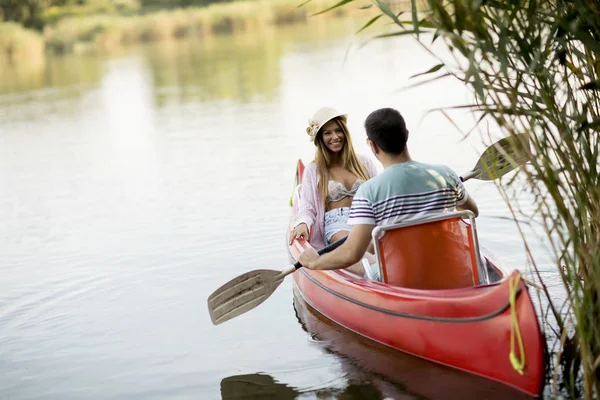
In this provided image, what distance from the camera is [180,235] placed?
7.74 m

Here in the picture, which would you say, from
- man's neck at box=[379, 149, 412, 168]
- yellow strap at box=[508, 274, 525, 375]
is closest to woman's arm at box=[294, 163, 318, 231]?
man's neck at box=[379, 149, 412, 168]

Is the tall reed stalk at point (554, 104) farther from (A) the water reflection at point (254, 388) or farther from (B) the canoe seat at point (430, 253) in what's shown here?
(A) the water reflection at point (254, 388)

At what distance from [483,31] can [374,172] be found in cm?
271

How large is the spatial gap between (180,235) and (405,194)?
A: 3.86m

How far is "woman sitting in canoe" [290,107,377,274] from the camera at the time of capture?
18.7 ft

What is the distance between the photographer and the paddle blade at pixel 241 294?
204 inches

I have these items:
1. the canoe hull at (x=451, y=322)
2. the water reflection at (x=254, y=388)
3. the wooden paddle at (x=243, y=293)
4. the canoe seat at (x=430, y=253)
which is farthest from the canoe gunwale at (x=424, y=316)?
the water reflection at (x=254, y=388)

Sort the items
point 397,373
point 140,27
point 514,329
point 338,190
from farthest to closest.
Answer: point 140,27 < point 338,190 < point 397,373 < point 514,329

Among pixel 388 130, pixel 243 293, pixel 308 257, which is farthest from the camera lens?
pixel 243 293

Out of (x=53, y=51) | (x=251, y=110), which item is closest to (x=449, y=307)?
(x=251, y=110)

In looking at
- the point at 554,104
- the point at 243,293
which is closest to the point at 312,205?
the point at 243,293

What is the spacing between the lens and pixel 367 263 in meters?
4.88

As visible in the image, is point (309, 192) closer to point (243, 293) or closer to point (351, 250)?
point (243, 293)

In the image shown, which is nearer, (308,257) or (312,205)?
(308,257)
